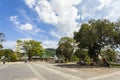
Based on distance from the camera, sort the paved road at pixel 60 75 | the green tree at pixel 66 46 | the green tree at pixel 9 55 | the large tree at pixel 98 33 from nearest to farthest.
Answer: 1. the paved road at pixel 60 75
2. the large tree at pixel 98 33
3. the green tree at pixel 66 46
4. the green tree at pixel 9 55

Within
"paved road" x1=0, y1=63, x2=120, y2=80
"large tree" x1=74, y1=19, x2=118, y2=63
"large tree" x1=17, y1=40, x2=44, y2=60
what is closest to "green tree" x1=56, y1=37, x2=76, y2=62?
"large tree" x1=17, y1=40, x2=44, y2=60

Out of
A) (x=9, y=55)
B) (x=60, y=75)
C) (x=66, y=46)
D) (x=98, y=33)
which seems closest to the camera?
(x=60, y=75)

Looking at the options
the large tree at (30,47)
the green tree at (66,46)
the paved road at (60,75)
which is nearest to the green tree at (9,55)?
the large tree at (30,47)

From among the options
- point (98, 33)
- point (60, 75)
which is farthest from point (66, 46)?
point (60, 75)

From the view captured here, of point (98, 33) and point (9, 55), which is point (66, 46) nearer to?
point (9, 55)

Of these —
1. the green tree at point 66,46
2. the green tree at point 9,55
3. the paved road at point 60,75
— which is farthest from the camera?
the green tree at point 9,55

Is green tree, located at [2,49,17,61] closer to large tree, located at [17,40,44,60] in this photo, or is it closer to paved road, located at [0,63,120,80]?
large tree, located at [17,40,44,60]

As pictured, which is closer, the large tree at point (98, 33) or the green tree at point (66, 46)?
the large tree at point (98, 33)

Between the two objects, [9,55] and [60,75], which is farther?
[9,55]

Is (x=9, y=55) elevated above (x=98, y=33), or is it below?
above

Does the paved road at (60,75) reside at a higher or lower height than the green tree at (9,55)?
lower

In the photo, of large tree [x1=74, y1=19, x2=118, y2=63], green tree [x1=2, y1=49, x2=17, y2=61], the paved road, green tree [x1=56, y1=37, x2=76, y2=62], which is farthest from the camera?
green tree [x1=2, y1=49, x2=17, y2=61]

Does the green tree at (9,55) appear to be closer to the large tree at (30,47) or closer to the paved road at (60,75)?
the large tree at (30,47)

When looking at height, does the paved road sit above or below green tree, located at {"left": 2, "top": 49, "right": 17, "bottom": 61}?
below
